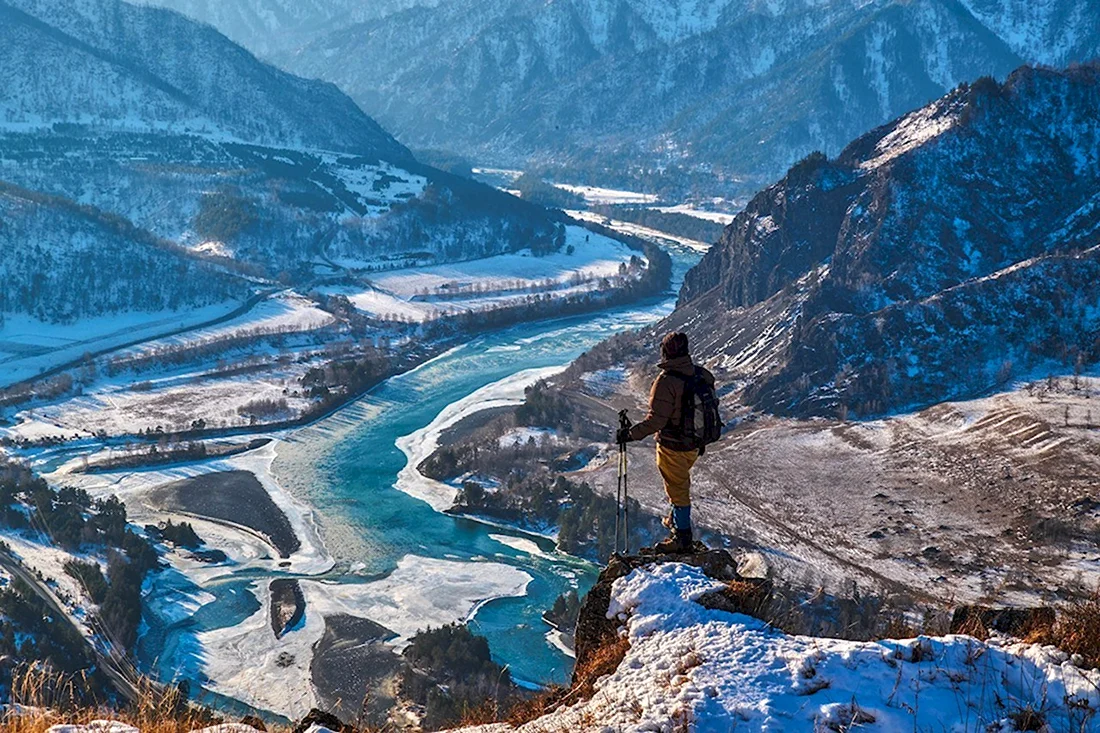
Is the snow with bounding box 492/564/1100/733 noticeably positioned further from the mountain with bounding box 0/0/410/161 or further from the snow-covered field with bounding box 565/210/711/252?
the mountain with bounding box 0/0/410/161

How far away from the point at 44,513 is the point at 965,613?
5021 cm

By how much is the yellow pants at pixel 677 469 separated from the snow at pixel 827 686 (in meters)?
2.44

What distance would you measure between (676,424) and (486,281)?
115626 millimetres

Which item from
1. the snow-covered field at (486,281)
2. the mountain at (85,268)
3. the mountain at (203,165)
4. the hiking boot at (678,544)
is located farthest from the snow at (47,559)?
the mountain at (203,165)

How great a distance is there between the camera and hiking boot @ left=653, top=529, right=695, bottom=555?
41.5 ft

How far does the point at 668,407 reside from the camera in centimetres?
1217

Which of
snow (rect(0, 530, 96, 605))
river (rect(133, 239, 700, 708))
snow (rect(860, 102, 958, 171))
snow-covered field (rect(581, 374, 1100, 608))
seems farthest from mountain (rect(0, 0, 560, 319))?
snow-covered field (rect(581, 374, 1100, 608))

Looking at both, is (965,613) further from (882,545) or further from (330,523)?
(330,523)

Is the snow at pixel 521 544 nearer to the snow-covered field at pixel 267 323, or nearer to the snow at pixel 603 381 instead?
the snow at pixel 603 381

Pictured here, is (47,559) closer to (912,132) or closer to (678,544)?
(678,544)

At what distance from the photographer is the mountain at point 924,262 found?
60.7 meters

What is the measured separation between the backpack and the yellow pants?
0.20 meters

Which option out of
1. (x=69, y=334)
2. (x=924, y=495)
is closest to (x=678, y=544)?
(x=924, y=495)

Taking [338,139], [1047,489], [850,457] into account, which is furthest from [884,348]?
[338,139]
